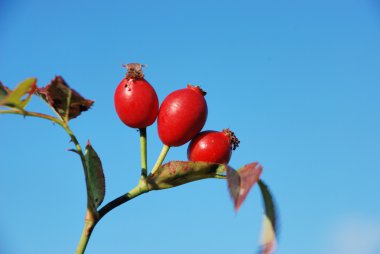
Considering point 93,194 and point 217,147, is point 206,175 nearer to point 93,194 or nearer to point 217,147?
point 217,147

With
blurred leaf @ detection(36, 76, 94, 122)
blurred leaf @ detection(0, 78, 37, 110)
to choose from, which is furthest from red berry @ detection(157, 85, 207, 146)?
blurred leaf @ detection(0, 78, 37, 110)

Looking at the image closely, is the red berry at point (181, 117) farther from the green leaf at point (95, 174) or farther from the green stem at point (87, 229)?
the green stem at point (87, 229)

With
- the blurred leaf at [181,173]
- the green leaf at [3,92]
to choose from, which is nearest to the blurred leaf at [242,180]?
the blurred leaf at [181,173]

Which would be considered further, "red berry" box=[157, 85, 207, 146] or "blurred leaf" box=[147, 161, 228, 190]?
"red berry" box=[157, 85, 207, 146]

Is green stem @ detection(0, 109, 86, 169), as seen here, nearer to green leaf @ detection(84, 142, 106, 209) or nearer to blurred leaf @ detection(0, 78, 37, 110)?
blurred leaf @ detection(0, 78, 37, 110)

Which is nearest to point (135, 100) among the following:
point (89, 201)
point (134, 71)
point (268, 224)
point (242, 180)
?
point (134, 71)

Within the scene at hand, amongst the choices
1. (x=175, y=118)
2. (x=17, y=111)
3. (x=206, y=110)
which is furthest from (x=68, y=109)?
(x=206, y=110)
